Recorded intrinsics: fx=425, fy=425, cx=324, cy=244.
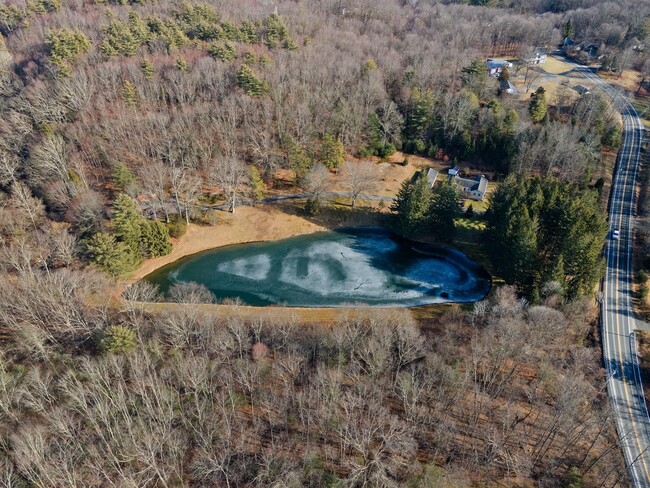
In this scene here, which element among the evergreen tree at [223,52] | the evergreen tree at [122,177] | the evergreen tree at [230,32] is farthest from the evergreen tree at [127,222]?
the evergreen tree at [230,32]

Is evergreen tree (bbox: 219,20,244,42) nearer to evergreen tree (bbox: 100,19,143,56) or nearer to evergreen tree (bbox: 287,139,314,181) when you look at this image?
evergreen tree (bbox: 100,19,143,56)

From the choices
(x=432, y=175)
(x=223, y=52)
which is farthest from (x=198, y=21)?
(x=432, y=175)

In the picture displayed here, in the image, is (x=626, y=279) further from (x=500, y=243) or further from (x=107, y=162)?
(x=107, y=162)

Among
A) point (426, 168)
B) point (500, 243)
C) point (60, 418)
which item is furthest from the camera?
point (426, 168)

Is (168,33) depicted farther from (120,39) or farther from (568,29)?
(568,29)

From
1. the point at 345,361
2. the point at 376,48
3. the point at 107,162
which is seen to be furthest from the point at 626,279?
the point at 107,162

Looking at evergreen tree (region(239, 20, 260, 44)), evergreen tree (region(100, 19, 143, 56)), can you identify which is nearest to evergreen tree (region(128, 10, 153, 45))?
evergreen tree (region(100, 19, 143, 56))
